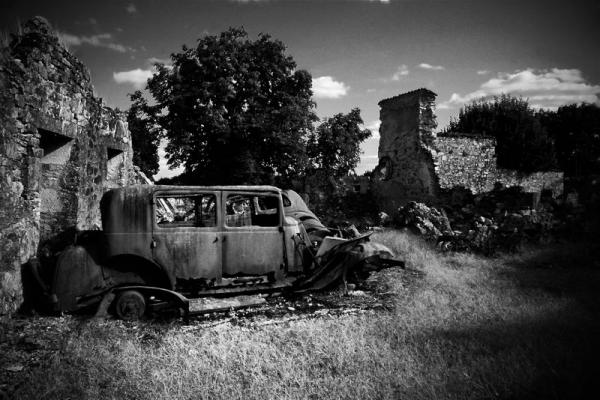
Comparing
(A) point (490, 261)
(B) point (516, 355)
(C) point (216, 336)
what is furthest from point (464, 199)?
(C) point (216, 336)

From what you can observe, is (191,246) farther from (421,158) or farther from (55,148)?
(421,158)

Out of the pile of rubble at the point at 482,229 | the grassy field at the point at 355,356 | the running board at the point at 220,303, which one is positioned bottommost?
the grassy field at the point at 355,356

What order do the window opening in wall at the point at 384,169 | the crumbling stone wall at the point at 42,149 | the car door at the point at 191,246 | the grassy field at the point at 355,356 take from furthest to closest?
the window opening in wall at the point at 384,169
the car door at the point at 191,246
the crumbling stone wall at the point at 42,149
the grassy field at the point at 355,356

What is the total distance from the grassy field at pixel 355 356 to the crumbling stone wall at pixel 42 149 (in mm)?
1326

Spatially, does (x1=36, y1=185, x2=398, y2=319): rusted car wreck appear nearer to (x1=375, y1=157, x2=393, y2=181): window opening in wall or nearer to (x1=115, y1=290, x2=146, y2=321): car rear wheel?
(x1=115, y1=290, x2=146, y2=321): car rear wheel

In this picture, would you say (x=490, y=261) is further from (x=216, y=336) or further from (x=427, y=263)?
(x=216, y=336)

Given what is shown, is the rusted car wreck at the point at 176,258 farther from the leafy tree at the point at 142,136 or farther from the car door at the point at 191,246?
the leafy tree at the point at 142,136

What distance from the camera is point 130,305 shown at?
14.3 feet

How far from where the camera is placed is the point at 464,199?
51.4 feet

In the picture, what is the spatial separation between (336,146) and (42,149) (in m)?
14.5

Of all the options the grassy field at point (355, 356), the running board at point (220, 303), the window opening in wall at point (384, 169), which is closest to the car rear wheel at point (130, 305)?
the grassy field at point (355, 356)

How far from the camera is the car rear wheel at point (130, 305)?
4.31 metres

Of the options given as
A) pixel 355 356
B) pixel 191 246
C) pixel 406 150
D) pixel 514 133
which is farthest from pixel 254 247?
pixel 514 133

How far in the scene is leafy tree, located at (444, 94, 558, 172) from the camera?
78.3 ft
